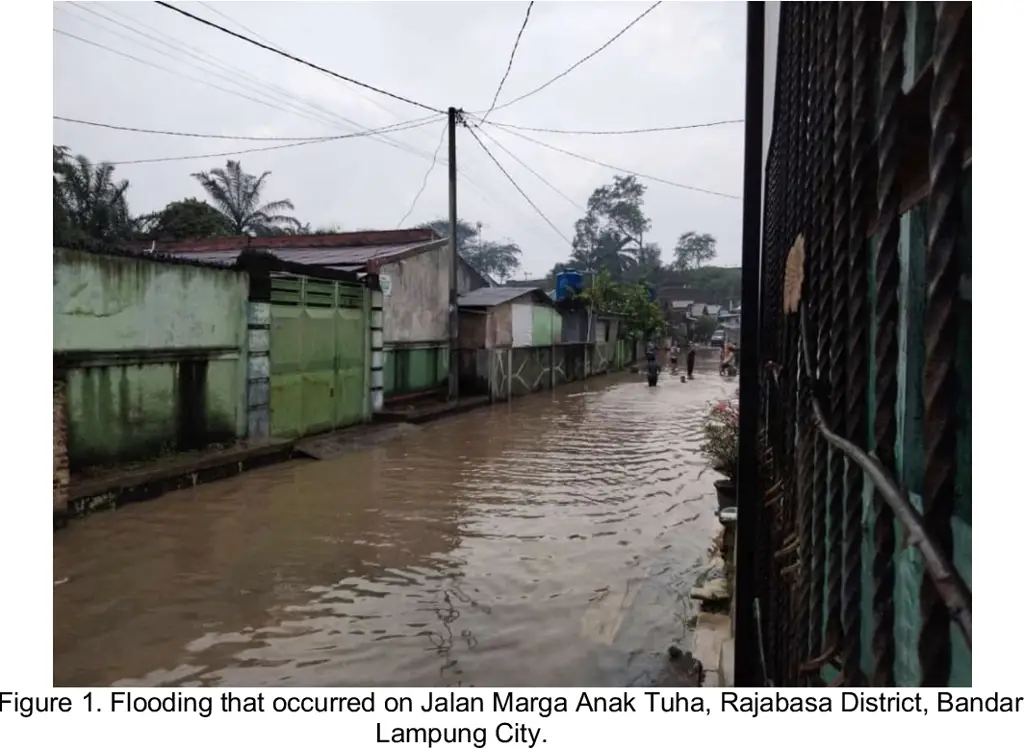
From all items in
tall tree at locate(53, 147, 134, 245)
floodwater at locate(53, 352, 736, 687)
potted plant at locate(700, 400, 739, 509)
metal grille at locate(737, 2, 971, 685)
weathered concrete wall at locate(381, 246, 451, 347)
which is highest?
tall tree at locate(53, 147, 134, 245)

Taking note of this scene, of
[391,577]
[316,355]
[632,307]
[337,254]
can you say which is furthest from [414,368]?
[632,307]

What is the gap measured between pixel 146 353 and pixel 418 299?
351 inches

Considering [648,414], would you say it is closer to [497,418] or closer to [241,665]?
[497,418]

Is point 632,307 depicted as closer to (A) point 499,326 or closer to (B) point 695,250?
(A) point 499,326

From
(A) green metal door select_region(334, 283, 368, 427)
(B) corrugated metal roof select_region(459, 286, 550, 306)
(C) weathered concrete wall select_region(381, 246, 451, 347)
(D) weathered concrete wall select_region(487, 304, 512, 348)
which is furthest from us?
(B) corrugated metal roof select_region(459, 286, 550, 306)

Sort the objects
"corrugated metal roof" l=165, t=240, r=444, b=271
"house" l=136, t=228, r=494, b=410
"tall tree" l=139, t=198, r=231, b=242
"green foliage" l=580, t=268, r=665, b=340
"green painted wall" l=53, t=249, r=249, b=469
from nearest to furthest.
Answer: "green painted wall" l=53, t=249, r=249, b=469 < "corrugated metal roof" l=165, t=240, r=444, b=271 < "house" l=136, t=228, r=494, b=410 < "tall tree" l=139, t=198, r=231, b=242 < "green foliage" l=580, t=268, r=665, b=340

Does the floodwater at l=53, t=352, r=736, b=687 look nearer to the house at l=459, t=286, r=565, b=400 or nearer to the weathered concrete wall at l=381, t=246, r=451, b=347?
the weathered concrete wall at l=381, t=246, r=451, b=347

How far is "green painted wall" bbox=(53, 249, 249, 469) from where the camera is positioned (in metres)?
8.43

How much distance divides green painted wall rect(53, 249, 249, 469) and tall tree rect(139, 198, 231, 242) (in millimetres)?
17254

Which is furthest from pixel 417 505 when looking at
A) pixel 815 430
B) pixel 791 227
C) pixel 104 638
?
pixel 815 430

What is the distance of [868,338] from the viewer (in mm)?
1387

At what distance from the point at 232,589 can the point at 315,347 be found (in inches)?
284

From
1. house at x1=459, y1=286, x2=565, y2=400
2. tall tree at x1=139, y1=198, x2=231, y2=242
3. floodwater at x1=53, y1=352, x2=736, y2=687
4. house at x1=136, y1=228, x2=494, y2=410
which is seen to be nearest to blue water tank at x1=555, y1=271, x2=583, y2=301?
house at x1=459, y1=286, x2=565, y2=400

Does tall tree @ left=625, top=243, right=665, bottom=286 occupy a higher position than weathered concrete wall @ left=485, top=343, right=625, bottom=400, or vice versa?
tall tree @ left=625, top=243, right=665, bottom=286
